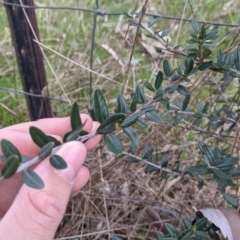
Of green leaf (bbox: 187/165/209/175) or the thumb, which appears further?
green leaf (bbox: 187/165/209/175)

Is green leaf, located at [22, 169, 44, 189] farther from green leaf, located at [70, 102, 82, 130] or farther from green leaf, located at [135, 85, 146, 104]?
green leaf, located at [135, 85, 146, 104]

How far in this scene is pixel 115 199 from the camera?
118 centimetres

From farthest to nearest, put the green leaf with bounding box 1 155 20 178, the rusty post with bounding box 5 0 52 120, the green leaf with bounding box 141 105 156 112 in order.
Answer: the rusty post with bounding box 5 0 52 120
the green leaf with bounding box 141 105 156 112
the green leaf with bounding box 1 155 20 178

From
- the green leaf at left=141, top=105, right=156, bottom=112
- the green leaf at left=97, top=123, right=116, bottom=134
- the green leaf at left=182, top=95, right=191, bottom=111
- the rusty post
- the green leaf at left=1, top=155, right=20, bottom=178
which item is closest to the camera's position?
the green leaf at left=1, top=155, right=20, bottom=178

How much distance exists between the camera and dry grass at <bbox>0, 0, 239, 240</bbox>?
111 cm

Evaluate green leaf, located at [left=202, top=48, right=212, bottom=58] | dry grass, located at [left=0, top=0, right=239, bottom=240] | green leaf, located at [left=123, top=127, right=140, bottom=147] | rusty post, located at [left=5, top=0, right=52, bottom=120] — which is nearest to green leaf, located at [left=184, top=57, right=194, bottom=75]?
green leaf, located at [left=202, top=48, right=212, bottom=58]

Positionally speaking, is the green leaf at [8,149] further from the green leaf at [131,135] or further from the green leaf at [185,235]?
the green leaf at [185,235]

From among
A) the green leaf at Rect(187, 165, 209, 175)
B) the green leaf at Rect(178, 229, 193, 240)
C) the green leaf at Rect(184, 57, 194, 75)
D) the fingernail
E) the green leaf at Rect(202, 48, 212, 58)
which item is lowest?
the green leaf at Rect(178, 229, 193, 240)

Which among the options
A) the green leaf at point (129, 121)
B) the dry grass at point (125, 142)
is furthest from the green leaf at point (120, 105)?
the dry grass at point (125, 142)

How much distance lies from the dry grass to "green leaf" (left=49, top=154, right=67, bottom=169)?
44 centimetres

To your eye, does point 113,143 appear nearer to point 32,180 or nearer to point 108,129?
point 108,129

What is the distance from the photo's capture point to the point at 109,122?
575 millimetres

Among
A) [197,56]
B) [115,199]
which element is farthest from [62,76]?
[197,56]

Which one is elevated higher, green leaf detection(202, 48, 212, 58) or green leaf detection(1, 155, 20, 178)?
green leaf detection(202, 48, 212, 58)
